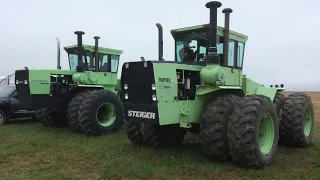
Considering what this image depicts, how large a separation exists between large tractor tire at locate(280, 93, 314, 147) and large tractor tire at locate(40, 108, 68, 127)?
785 centimetres

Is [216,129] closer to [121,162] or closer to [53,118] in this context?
[121,162]

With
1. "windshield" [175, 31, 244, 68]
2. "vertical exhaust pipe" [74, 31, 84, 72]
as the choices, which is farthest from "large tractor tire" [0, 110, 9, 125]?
"windshield" [175, 31, 244, 68]

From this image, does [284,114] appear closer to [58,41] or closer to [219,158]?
[219,158]

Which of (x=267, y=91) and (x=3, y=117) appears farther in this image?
(x=3, y=117)

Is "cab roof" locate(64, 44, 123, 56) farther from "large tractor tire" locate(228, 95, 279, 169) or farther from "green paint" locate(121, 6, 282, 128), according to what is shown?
"large tractor tire" locate(228, 95, 279, 169)

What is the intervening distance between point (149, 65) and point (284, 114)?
14.0 ft

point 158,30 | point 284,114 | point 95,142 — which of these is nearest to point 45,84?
point 95,142

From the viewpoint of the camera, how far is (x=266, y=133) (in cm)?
734

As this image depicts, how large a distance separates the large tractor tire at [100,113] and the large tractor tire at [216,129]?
4714mm

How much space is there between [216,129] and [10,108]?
1107 centimetres

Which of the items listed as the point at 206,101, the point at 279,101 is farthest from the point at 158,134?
the point at 279,101

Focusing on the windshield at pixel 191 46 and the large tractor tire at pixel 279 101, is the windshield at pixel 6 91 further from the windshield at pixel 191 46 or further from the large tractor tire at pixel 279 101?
the large tractor tire at pixel 279 101

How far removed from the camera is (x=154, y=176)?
20.2 ft

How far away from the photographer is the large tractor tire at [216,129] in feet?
21.4
